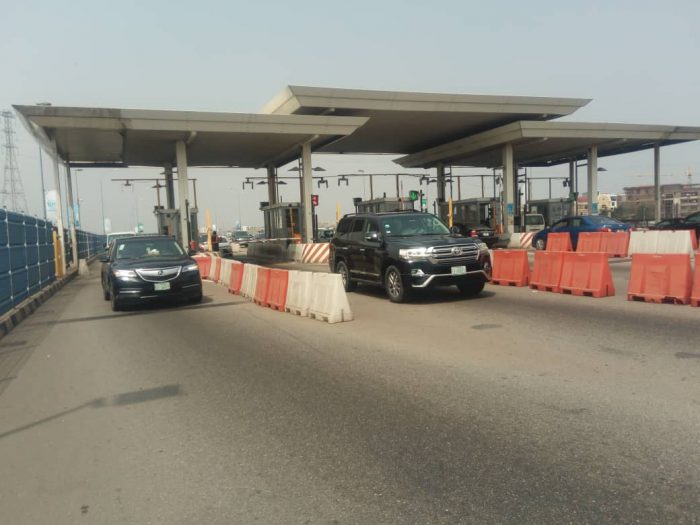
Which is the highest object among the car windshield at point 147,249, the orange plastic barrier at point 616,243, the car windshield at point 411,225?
the car windshield at point 411,225

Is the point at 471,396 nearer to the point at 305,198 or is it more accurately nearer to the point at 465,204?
the point at 305,198

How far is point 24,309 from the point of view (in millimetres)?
12383

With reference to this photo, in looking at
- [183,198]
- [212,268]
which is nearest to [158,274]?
[212,268]

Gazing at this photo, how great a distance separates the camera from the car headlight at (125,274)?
11.7 metres

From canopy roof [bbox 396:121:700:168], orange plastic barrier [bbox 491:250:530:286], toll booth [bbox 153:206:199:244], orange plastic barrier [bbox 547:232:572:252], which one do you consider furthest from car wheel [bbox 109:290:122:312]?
canopy roof [bbox 396:121:700:168]

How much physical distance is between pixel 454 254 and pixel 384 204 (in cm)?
2059

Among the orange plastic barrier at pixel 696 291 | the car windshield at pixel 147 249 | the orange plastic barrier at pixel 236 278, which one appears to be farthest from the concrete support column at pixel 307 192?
the orange plastic barrier at pixel 696 291

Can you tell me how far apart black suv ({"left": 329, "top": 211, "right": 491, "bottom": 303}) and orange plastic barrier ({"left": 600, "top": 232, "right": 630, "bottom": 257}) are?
32.4ft

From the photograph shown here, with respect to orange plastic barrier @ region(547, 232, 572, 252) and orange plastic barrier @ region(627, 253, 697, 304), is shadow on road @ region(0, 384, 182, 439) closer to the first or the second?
orange plastic barrier @ region(627, 253, 697, 304)

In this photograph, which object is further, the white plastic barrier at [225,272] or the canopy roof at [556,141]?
the canopy roof at [556,141]

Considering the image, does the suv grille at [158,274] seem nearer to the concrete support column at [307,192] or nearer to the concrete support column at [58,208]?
the concrete support column at [58,208]

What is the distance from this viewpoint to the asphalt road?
338 centimetres

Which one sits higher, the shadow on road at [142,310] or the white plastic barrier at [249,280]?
the white plastic barrier at [249,280]

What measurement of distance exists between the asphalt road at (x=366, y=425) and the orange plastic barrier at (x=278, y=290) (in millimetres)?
2654
